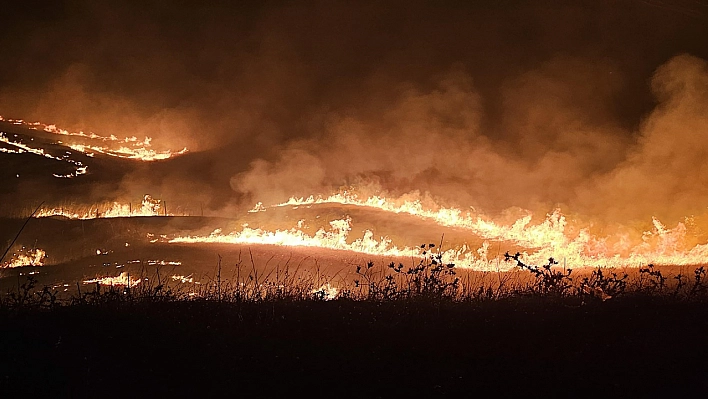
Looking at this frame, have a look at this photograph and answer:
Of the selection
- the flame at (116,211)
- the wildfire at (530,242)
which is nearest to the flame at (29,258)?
the flame at (116,211)

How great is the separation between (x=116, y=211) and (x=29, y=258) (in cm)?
414

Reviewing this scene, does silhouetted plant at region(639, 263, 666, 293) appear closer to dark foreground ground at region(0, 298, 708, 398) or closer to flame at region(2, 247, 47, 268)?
dark foreground ground at region(0, 298, 708, 398)

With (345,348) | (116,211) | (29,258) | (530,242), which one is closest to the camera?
(345,348)

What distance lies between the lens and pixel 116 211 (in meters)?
23.5

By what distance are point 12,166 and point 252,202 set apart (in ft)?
32.6

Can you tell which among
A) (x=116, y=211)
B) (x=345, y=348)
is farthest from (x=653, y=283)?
(x=116, y=211)

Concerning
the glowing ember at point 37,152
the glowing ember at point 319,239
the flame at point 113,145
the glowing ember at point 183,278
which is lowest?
the glowing ember at point 183,278

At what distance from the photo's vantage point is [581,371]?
6836mm

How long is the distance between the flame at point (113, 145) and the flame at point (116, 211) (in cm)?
460

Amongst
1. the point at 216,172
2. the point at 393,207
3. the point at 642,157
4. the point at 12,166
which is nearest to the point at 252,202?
the point at 216,172

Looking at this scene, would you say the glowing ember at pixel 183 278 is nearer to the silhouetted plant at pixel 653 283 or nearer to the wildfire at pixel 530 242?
the wildfire at pixel 530 242

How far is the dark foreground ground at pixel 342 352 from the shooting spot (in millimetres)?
5969

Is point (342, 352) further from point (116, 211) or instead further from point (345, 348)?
point (116, 211)

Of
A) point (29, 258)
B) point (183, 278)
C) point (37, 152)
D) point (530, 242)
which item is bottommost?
point (183, 278)
